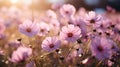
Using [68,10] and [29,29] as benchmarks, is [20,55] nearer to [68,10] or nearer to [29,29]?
[29,29]

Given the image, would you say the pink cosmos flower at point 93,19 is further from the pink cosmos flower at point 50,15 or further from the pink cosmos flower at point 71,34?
the pink cosmos flower at point 50,15

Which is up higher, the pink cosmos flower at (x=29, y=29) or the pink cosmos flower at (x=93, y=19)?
the pink cosmos flower at (x=93, y=19)

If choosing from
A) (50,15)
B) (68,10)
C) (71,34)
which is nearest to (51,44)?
(71,34)

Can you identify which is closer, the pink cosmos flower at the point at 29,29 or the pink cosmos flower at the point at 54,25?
the pink cosmos flower at the point at 29,29

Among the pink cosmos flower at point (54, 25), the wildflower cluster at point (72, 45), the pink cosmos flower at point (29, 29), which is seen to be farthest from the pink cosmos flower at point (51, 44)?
the pink cosmos flower at point (54, 25)

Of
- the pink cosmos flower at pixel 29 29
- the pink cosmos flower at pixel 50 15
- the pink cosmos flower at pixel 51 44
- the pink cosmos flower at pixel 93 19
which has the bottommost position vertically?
the pink cosmos flower at pixel 50 15

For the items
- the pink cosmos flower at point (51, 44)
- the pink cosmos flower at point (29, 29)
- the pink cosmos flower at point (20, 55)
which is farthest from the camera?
the pink cosmos flower at point (29, 29)

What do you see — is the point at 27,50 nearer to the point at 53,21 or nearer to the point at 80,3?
the point at 53,21
